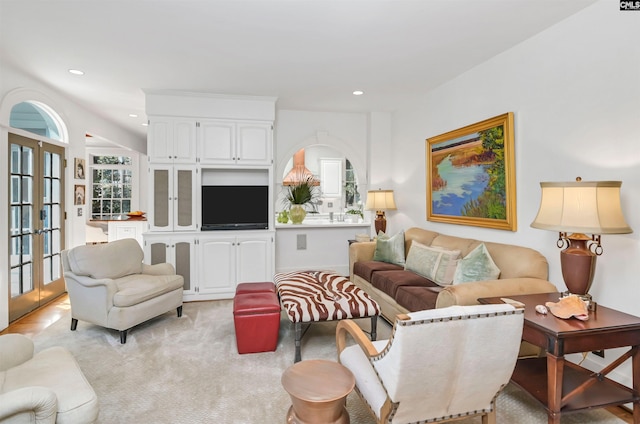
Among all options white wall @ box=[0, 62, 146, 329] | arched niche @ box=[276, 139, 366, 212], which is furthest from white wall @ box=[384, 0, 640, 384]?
white wall @ box=[0, 62, 146, 329]

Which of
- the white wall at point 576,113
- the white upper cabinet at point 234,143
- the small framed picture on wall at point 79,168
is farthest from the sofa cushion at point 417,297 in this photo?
the small framed picture on wall at point 79,168

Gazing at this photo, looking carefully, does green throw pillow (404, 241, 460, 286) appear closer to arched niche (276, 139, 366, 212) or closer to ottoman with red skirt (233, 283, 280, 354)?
ottoman with red skirt (233, 283, 280, 354)

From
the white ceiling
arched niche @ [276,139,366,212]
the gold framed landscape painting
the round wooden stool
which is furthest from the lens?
arched niche @ [276,139,366,212]

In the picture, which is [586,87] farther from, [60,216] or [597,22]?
[60,216]

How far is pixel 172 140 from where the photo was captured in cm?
449

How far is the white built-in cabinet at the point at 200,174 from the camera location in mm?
4473

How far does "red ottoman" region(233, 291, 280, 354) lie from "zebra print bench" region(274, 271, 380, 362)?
0.15 meters

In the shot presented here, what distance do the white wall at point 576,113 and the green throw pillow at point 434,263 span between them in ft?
1.47

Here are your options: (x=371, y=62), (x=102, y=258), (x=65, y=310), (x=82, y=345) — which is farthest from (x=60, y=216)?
(x=371, y=62)

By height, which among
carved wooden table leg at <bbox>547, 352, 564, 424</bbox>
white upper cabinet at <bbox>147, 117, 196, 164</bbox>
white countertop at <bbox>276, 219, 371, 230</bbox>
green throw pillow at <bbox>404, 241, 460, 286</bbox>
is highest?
white upper cabinet at <bbox>147, 117, 196, 164</bbox>

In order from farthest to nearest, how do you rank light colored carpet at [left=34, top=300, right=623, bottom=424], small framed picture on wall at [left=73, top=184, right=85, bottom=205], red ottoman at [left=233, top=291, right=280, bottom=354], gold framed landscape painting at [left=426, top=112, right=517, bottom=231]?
small framed picture on wall at [left=73, top=184, right=85, bottom=205] < gold framed landscape painting at [left=426, top=112, right=517, bottom=231] < red ottoman at [left=233, top=291, right=280, bottom=354] < light colored carpet at [left=34, top=300, right=623, bottom=424]

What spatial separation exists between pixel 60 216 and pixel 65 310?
1276mm

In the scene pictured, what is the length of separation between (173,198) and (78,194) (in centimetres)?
164

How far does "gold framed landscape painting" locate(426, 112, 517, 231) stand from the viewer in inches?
125
